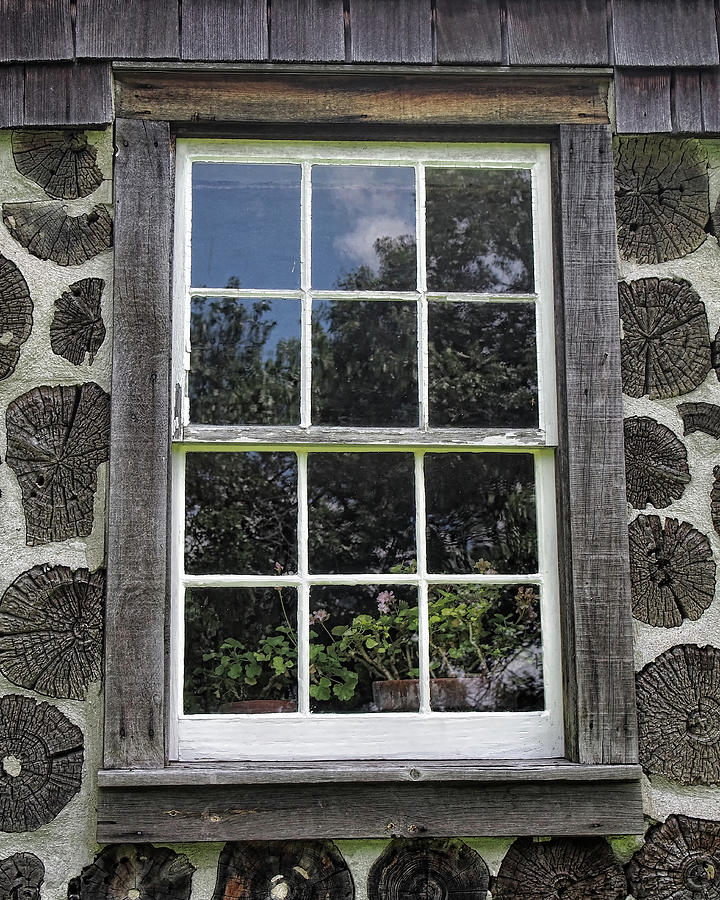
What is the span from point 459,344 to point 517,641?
92 centimetres

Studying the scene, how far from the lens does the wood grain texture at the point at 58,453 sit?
2789 mm

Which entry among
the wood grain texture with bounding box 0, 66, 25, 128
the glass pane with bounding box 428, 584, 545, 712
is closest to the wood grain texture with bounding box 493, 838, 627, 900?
the glass pane with bounding box 428, 584, 545, 712

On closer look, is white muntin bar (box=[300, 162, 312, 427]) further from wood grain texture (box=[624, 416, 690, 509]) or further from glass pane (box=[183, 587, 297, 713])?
wood grain texture (box=[624, 416, 690, 509])

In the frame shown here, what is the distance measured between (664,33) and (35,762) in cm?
288

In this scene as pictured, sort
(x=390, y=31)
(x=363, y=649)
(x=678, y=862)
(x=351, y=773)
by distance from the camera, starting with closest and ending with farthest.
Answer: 1. (x=351, y=773)
2. (x=678, y=862)
3. (x=363, y=649)
4. (x=390, y=31)

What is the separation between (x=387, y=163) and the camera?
305 cm

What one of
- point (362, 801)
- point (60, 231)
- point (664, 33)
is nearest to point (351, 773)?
point (362, 801)

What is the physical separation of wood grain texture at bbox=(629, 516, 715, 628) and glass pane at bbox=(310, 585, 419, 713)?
0.67 meters

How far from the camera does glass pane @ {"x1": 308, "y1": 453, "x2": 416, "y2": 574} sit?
9.49 feet

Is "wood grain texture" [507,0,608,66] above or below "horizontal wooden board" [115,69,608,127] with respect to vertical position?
above

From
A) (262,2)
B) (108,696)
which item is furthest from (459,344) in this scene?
(108,696)

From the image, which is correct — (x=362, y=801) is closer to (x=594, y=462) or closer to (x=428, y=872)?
(x=428, y=872)

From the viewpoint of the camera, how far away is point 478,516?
2926 millimetres

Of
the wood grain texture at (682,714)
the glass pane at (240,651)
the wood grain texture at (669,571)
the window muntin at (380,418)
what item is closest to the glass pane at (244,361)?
the window muntin at (380,418)
